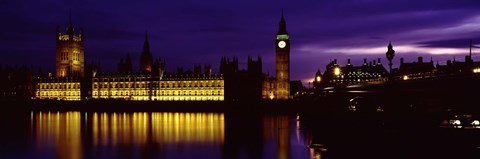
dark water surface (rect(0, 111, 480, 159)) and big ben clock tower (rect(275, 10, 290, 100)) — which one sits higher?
big ben clock tower (rect(275, 10, 290, 100))

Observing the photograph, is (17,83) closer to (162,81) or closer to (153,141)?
(162,81)

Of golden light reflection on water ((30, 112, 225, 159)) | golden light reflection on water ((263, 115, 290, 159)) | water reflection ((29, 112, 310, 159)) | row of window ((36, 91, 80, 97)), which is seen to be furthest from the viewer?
row of window ((36, 91, 80, 97))

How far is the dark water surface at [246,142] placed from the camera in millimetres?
30484

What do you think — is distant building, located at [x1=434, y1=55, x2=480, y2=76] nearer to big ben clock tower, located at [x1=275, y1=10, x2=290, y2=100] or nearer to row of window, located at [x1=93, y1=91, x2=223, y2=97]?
big ben clock tower, located at [x1=275, y1=10, x2=290, y2=100]

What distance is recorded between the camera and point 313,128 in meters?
49.7

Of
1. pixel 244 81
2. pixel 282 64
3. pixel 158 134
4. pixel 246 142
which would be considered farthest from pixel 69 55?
pixel 246 142

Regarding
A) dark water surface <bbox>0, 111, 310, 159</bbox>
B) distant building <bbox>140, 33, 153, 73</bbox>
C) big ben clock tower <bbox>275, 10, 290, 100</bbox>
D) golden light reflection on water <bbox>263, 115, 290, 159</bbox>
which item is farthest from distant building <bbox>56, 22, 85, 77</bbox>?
golden light reflection on water <bbox>263, 115, 290, 159</bbox>

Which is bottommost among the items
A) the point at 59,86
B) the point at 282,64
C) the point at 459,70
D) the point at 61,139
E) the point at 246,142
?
the point at 61,139

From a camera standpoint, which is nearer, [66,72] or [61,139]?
[61,139]

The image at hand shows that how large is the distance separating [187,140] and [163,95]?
71.1 metres

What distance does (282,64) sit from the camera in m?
114

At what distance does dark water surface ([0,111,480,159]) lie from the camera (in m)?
30.5

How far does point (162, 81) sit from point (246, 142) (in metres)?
75.7

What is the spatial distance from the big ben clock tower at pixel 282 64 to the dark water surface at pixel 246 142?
5534 cm
